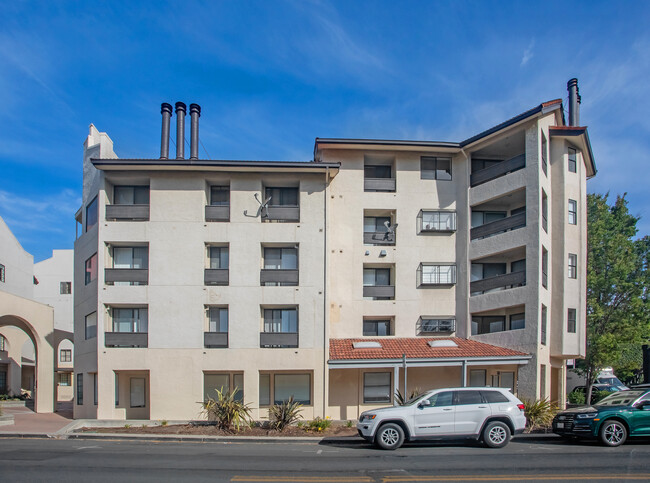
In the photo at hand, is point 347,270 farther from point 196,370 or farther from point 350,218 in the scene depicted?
point 196,370

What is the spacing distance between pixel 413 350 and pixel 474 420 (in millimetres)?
9197

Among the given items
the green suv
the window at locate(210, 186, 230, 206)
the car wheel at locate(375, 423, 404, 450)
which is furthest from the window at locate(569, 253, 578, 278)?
the window at locate(210, 186, 230, 206)

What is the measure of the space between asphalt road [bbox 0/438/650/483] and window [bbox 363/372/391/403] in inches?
350

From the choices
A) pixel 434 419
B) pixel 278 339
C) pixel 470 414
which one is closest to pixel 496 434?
pixel 470 414

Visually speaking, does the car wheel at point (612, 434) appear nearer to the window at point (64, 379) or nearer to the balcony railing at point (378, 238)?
the balcony railing at point (378, 238)

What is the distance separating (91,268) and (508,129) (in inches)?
777

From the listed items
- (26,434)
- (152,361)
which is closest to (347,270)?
(152,361)

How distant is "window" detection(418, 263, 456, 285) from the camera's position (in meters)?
28.1

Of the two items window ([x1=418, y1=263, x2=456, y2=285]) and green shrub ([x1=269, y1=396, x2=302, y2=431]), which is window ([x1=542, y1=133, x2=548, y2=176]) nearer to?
window ([x1=418, y1=263, x2=456, y2=285])

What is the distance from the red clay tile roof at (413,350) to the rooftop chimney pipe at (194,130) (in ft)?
36.1

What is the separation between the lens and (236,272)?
85.1ft

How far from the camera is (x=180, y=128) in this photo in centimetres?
2880

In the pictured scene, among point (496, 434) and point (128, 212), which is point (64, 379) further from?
point (496, 434)

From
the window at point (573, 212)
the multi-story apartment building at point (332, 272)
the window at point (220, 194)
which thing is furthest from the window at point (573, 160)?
the window at point (220, 194)
